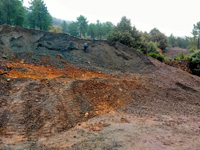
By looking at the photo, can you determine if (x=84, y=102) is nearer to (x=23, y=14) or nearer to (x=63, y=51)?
(x=63, y=51)

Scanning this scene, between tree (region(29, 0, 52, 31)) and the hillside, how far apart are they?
1354 cm

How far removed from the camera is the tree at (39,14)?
25.5 m

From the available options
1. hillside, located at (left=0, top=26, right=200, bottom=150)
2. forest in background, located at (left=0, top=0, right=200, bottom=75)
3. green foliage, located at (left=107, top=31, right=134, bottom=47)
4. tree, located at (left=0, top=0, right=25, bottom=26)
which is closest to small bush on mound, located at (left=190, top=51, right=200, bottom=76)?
forest in background, located at (left=0, top=0, right=200, bottom=75)

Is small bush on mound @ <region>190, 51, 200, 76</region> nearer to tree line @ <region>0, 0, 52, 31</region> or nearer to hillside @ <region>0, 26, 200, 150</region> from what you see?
hillside @ <region>0, 26, 200, 150</region>

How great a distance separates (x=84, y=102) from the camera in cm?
676

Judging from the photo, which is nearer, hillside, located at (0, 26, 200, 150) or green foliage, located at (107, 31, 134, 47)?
hillside, located at (0, 26, 200, 150)

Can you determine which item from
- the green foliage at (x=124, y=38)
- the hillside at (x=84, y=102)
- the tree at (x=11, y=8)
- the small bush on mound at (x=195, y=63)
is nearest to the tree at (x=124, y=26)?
the green foliage at (x=124, y=38)

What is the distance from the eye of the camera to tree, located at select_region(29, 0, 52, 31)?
2549 cm

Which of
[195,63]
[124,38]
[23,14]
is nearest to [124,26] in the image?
[124,38]

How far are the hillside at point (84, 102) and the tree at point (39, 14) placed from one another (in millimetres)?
13540

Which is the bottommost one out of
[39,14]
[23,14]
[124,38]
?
[124,38]

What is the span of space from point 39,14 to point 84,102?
23.7 m

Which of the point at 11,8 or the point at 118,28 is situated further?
the point at 11,8

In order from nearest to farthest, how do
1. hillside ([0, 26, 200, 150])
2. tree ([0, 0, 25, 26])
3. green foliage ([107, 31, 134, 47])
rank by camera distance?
1. hillside ([0, 26, 200, 150])
2. green foliage ([107, 31, 134, 47])
3. tree ([0, 0, 25, 26])
